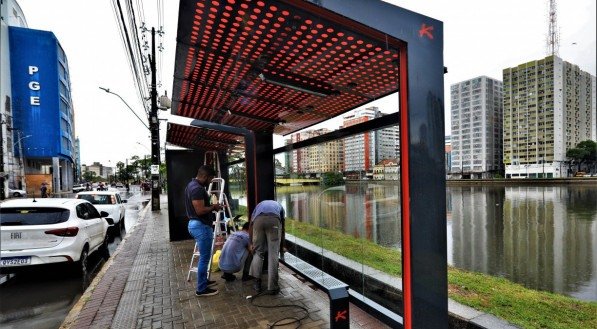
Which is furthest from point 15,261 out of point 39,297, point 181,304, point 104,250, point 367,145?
point 367,145

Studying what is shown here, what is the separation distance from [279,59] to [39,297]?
18.0ft

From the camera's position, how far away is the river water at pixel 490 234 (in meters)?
4.49

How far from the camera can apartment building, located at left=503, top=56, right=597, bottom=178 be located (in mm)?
86062

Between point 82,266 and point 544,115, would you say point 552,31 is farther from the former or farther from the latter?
point 82,266

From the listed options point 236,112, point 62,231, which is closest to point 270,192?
point 236,112

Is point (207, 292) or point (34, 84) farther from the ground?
point (34, 84)

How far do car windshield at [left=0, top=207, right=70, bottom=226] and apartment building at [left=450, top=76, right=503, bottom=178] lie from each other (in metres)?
113

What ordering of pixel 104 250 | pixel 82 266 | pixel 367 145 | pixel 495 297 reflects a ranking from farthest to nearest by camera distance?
pixel 104 250, pixel 82 266, pixel 495 297, pixel 367 145

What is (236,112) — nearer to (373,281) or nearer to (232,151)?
(373,281)

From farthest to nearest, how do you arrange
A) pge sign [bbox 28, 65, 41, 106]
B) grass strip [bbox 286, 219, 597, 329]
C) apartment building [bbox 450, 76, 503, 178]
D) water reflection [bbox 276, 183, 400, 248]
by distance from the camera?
apartment building [bbox 450, 76, 503, 178]
pge sign [bbox 28, 65, 41, 106]
water reflection [bbox 276, 183, 400, 248]
grass strip [bbox 286, 219, 597, 329]

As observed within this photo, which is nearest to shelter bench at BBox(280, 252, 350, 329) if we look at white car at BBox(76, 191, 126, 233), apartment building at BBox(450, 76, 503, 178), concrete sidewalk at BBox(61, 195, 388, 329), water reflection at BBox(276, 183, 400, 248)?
concrete sidewalk at BBox(61, 195, 388, 329)

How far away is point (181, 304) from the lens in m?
4.29

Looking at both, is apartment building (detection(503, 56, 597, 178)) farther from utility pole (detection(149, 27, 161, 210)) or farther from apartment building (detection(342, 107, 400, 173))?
apartment building (detection(342, 107, 400, 173))

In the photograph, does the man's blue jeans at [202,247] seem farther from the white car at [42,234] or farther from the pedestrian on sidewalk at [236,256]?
the white car at [42,234]
